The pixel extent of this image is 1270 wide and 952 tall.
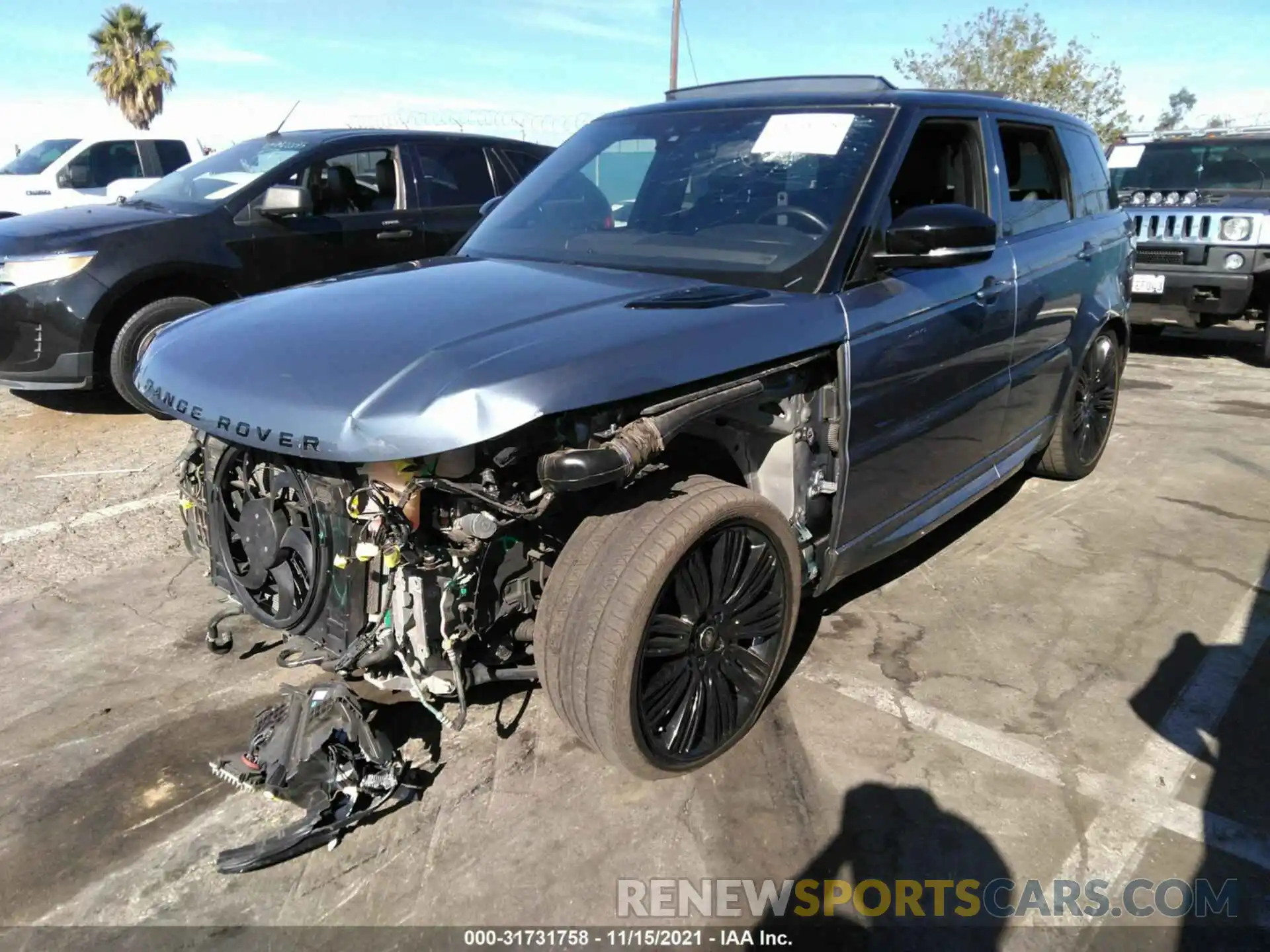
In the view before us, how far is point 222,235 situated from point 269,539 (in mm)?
4311

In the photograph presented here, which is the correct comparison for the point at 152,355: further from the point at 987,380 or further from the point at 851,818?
the point at 987,380

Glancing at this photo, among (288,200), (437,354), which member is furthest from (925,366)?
(288,200)

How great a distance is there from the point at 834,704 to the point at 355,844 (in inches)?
61.0

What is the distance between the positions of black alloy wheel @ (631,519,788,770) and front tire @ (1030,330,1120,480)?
2.71m

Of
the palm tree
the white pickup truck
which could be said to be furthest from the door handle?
the palm tree

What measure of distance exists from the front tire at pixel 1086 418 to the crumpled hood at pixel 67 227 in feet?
18.4

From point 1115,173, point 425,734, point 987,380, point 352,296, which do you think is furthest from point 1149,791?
point 1115,173

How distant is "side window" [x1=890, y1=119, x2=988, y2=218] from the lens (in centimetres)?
322

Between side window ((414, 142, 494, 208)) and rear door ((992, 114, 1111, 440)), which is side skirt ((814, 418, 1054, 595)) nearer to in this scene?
rear door ((992, 114, 1111, 440))

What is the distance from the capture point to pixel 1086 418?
5.04 m

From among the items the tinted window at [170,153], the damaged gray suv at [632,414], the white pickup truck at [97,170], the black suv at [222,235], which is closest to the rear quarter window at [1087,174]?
the damaged gray suv at [632,414]

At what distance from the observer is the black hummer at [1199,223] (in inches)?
314

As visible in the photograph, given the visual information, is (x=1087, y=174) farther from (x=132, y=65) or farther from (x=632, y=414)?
(x=132, y=65)

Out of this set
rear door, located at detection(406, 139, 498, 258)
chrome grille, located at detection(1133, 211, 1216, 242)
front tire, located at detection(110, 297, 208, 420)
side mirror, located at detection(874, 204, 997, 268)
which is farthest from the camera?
chrome grille, located at detection(1133, 211, 1216, 242)
